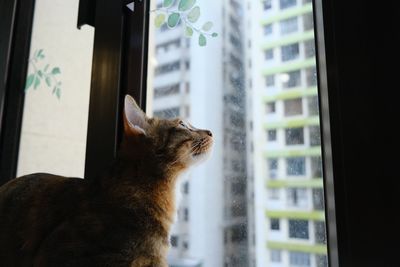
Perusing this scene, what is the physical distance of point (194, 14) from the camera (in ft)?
3.03

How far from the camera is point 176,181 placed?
69 centimetres

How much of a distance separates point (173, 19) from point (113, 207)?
59 cm

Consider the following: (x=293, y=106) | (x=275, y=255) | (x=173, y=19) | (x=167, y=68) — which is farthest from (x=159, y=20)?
(x=275, y=255)

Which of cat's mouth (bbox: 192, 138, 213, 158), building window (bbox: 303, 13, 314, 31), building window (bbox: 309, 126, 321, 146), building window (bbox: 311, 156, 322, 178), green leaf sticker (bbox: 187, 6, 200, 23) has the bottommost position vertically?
building window (bbox: 311, 156, 322, 178)

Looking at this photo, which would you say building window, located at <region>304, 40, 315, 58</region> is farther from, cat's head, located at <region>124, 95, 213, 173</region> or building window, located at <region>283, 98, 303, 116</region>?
cat's head, located at <region>124, 95, 213, 173</region>

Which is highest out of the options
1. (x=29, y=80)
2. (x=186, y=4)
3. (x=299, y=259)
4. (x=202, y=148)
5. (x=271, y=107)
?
(x=186, y=4)

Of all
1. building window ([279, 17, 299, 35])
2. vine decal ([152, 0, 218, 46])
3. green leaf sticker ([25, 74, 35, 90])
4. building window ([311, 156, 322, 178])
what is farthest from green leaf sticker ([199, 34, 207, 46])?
green leaf sticker ([25, 74, 35, 90])

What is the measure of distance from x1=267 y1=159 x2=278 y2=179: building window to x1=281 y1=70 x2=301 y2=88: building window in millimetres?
175

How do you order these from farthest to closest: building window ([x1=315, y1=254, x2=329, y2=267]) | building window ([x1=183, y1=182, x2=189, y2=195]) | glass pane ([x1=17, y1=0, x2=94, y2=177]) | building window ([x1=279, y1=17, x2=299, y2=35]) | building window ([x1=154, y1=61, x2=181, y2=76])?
glass pane ([x1=17, y1=0, x2=94, y2=177]), building window ([x1=154, y1=61, x2=181, y2=76]), building window ([x1=183, y1=182, x2=189, y2=195]), building window ([x1=279, y1=17, x2=299, y2=35]), building window ([x1=315, y1=254, x2=329, y2=267])

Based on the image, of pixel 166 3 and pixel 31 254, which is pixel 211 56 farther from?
pixel 31 254

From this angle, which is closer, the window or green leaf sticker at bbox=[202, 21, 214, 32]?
the window

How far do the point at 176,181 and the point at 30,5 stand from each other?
1.09 meters

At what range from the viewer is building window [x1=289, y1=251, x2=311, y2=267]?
67 centimetres

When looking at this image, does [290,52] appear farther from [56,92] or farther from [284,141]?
[56,92]
